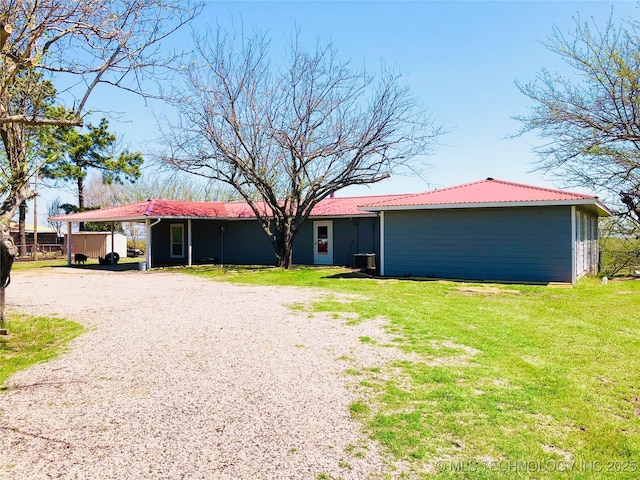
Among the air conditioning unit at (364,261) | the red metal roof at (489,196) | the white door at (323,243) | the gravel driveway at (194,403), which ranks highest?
the red metal roof at (489,196)

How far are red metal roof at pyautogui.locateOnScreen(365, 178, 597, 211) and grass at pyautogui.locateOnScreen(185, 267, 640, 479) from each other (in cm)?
426

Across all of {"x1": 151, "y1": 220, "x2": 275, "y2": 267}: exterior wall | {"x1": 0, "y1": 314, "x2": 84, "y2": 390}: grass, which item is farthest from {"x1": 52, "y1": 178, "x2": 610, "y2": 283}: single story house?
{"x1": 0, "y1": 314, "x2": 84, "y2": 390}: grass

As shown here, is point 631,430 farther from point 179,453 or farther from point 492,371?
point 179,453

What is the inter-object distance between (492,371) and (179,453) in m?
3.17

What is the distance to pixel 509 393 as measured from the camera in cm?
413

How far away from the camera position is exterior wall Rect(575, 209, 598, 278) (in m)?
13.3

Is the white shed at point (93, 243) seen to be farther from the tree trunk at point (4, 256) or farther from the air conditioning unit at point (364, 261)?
the tree trunk at point (4, 256)

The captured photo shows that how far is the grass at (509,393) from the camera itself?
3.02 meters

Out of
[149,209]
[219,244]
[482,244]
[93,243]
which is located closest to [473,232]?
[482,244]

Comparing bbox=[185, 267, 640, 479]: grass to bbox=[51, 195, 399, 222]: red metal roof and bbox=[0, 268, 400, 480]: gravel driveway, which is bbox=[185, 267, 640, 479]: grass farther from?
bbox=[51, 195, 399, 222]: red metal roof

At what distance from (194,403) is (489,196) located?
11.3 metres

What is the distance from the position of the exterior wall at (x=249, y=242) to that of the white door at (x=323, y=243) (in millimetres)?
203

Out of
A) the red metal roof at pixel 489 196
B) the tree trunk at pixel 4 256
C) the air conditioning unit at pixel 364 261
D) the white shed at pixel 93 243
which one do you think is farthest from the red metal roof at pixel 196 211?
the tree trunk at pixel 4 256

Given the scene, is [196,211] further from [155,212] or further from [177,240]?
[177,240]
